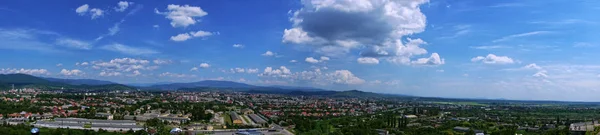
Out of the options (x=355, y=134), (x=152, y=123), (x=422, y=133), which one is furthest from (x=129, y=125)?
(x=422, y=133)

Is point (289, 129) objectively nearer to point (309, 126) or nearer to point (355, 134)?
point (309, 126)

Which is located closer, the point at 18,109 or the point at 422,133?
the point at 422,133

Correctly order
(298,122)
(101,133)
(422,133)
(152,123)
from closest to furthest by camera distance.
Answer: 1. (101,133)
2. (422,133)
3. (152,123)
4. (298,122)

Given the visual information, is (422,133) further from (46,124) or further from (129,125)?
(46,124)

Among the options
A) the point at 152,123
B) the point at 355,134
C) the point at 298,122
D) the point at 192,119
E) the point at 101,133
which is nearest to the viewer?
the point at 101,133

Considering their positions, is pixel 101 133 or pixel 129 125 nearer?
pixel 101 133

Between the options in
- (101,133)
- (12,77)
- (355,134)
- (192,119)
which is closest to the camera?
(101,133)

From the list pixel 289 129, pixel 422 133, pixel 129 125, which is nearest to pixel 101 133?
pixel 129 125

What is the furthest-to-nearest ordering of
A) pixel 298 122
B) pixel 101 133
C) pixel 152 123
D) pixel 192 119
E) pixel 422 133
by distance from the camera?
1. pixel 192 119
2. pixel 298 122
3. pixel 152 123
4. pixel 422 133
5. pixel 101 133
